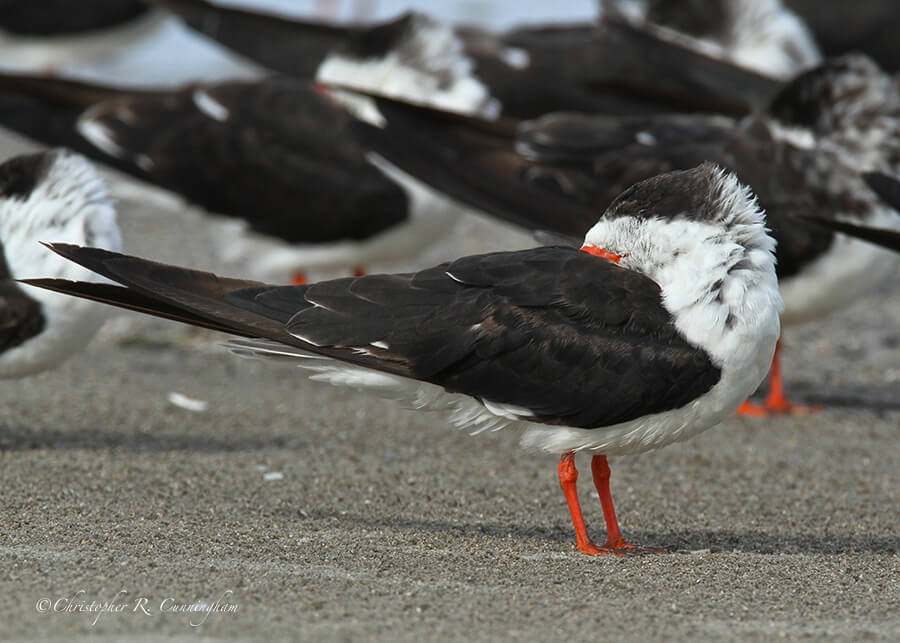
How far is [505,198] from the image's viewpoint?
5875 millimetres

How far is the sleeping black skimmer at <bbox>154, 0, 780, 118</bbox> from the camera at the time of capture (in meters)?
7.50

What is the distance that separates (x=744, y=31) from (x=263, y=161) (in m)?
3.95

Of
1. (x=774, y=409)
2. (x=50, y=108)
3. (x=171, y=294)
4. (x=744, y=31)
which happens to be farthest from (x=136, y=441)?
(x=744, y=31)

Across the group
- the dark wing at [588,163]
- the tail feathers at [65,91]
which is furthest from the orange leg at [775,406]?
the tail feathers at [65,91]

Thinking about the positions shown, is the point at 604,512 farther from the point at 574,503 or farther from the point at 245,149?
the point at 245,149

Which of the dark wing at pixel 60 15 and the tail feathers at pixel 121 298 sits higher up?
the tail feathers at pixel 121 298

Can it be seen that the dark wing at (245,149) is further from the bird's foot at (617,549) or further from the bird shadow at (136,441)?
the bird's foot at (617,549)

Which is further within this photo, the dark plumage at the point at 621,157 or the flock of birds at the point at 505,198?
the dark plumage at the point at 621,157

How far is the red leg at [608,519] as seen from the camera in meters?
3.60

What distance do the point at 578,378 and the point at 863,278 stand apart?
8.83 ft

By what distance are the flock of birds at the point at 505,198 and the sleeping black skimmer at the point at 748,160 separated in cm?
1

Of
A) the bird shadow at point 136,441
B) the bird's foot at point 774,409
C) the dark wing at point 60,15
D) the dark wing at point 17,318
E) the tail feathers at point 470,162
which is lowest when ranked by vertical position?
the dark wing at point 60,15

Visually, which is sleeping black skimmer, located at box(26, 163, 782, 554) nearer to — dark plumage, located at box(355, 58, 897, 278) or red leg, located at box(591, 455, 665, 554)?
red leg, located at box(591, 455, 665, 554)

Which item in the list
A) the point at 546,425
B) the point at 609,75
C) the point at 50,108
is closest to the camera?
the point at 546,425
